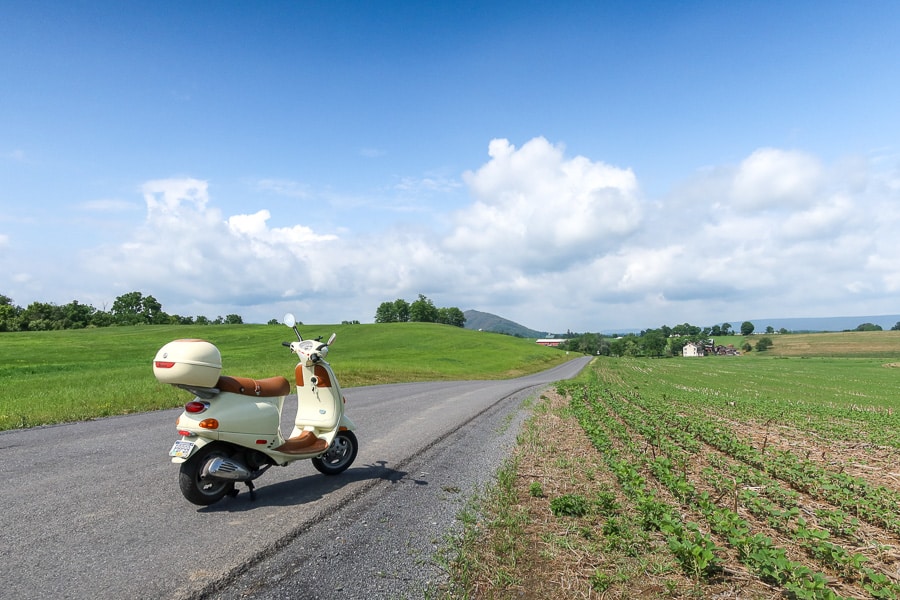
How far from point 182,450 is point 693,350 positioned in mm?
165103

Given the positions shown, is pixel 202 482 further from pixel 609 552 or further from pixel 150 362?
pixel 150 362

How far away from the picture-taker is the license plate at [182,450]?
559cm

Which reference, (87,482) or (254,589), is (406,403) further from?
(254,589)

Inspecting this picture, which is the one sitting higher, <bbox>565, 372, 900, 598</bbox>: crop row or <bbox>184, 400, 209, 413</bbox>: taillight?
<bbox>184, 400, 209, 413</bbox>: taillight

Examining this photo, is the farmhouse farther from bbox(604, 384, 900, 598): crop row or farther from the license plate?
the license plate

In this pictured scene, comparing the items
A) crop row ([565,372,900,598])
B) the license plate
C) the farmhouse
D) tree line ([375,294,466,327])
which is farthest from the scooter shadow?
the farmhouse

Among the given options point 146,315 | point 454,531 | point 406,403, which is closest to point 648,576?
point 454,531

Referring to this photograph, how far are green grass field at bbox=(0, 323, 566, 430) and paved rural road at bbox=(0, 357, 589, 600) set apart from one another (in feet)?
15.4

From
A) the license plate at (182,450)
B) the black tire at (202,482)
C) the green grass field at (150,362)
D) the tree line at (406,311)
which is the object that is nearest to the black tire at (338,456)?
the black tire at (202,482)

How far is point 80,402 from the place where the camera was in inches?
541

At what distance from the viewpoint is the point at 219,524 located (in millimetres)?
5316

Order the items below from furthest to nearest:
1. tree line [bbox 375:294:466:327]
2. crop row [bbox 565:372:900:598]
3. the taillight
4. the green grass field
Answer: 1. tree line [bbox 375:294:466:327]
2. the green grass field
3. the taillight
4. crop row [bbox 565:372:900:598]

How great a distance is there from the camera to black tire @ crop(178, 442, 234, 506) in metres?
5.59

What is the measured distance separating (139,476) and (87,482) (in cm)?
63
